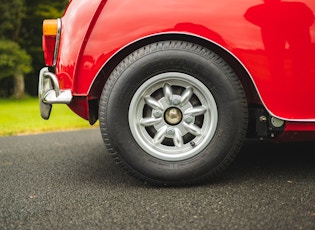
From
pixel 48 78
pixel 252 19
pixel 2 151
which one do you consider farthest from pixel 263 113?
pixel 2 151

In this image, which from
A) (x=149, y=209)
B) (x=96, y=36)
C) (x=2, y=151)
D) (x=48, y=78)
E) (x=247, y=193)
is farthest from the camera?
(x=2, y=151)

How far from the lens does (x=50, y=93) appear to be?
2.55 meters

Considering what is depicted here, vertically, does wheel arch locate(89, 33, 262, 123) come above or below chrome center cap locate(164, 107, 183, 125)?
above

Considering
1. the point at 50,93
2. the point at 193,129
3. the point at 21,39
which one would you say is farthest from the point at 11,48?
the point at 193,129

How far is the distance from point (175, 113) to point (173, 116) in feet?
0.07

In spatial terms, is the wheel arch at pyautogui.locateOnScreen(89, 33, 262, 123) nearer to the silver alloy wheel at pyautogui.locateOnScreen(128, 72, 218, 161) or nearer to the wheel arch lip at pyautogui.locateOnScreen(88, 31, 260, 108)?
the wheel arch lip at pyautogui.locateOnScreen(88, 31, 260, 108)

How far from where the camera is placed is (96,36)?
2.33 metres

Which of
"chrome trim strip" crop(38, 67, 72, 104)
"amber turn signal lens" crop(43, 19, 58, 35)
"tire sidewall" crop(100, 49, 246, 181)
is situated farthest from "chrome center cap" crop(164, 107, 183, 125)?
"amber turn signal lens" crop(43, 19, 58, 35)

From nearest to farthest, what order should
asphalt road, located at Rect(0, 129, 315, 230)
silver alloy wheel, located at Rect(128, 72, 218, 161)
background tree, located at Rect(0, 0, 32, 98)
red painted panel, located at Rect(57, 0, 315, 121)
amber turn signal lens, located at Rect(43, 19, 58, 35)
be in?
asphalt road, located at Rect(0, 129, 315, 230)
red painted panel, located at Rect(57, 0, 315, 121)
silver alloy wheel, located at Rect(128, 72, 218, 161)
amber turn signal lens, located at Rect(43, 19, 58, 35)
background tree, located at Rect(0, 0, 32, 98)

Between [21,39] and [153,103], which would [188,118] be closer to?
[153,103]

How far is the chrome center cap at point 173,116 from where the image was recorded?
2.35 metres

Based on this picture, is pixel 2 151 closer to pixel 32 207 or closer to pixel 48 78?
pixel 48 78

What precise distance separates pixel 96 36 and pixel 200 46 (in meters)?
0.64

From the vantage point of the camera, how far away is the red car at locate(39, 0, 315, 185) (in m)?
2.21
